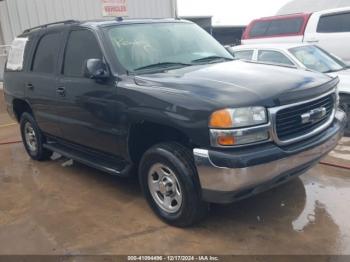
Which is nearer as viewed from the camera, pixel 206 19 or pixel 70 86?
pixel 70 86

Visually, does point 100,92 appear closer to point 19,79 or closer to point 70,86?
point 70,86

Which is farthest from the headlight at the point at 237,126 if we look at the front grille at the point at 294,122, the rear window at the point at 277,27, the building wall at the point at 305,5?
the building wall at the point at 305,5

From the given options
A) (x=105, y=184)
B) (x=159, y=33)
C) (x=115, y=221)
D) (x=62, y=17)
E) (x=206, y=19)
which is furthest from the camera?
A: (x=206, y=19)

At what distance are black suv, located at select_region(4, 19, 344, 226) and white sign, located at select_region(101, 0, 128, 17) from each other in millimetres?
8669

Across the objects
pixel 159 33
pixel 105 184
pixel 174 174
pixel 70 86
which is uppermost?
pixel 159 33

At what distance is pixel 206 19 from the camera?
1880 cm

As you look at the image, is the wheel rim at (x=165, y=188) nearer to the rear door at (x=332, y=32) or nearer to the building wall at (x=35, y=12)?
the rear door at (x=332, y=32)

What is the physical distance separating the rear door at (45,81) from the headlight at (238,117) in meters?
2.43

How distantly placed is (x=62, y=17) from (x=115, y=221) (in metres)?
9.95

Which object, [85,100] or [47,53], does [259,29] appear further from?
[85,100]

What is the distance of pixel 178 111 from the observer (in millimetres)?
3344

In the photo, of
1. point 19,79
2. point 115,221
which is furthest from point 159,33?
point 19,79

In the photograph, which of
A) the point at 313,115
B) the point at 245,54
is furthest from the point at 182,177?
the point at 245,54

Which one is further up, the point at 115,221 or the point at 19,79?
the point at 19,79
